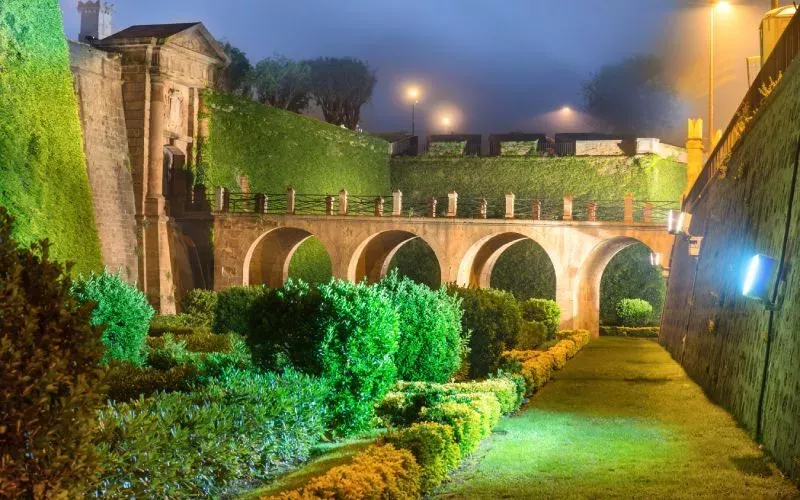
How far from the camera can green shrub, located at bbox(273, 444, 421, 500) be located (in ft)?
26.2

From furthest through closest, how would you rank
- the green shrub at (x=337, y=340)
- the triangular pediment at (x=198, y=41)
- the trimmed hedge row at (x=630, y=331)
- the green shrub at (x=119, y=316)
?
the trimmed hedge row at (x=630, y=331), the triangular pediment at (x=198, y=41), the green shrub at (x=119, y=316), the green shrub at (x=337, y=340)

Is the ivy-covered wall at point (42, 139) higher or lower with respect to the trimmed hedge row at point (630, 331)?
higher

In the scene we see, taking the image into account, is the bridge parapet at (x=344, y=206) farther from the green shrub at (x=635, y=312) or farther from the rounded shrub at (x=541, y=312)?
the rounded shrub at (x=541, y=312)

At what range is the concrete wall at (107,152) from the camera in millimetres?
33031

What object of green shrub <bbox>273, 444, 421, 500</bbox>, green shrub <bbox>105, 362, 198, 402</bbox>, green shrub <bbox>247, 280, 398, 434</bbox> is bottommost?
green shrub <bbox>105, 362, 198, 402</bbox>

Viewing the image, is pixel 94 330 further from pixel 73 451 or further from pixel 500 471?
pixel 500 471

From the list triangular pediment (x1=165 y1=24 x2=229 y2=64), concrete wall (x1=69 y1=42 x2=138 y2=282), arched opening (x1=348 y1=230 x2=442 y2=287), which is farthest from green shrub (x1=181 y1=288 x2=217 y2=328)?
triangular pediment (x1=165 y1=24 x2=229 y2=64)

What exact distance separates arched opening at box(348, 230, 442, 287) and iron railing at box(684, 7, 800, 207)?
17.7 m

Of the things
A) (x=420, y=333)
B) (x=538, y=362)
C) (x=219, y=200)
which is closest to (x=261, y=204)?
(x=219, y=200)

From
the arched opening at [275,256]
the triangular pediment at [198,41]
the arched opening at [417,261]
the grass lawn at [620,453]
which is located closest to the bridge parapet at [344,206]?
the arched opening at [275,256]

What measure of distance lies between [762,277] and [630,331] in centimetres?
3112

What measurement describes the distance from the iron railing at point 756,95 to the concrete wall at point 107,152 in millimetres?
20841

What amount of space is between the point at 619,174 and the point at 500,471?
39.3 metres

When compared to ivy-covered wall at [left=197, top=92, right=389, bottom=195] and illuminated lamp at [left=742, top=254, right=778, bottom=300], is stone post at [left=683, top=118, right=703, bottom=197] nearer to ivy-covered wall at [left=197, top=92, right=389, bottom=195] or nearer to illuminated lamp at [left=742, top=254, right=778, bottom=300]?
ivy-covered wall at [left=197, top=92, right=389, bottom=195]
